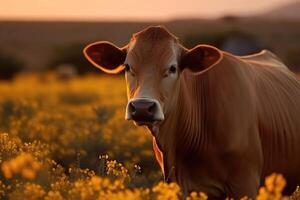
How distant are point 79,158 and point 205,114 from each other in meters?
1.95

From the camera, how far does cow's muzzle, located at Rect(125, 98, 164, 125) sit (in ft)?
21.2

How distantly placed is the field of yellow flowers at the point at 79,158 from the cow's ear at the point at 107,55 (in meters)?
0.87

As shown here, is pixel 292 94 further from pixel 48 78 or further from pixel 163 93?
pixel 48 78

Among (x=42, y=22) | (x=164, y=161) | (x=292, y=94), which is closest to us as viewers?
(x=164, y=161)

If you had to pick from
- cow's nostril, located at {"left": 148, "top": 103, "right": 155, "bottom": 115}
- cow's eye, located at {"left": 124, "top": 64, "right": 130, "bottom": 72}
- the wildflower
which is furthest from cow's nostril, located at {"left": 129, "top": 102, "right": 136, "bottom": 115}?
the wildflower

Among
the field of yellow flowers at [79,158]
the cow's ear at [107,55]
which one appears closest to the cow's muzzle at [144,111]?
the field of yellow flowers at [79,158]

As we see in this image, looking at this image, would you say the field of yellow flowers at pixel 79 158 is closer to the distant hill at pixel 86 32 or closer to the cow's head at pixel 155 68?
the cow's head at pixel 155 68

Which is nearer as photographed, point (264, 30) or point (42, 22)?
point (264, 30)

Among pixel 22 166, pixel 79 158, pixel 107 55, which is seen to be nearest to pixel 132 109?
pixel 107 55

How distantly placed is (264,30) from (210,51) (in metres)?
87.4

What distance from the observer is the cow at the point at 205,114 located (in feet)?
23.4

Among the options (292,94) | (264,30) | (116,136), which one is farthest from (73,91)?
(264,30)

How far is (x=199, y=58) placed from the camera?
7.36 m

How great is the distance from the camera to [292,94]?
27.9 ft
